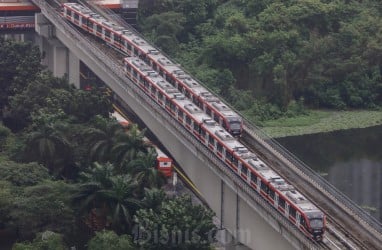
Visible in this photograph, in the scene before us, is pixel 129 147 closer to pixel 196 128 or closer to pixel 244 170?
pixel 196 128

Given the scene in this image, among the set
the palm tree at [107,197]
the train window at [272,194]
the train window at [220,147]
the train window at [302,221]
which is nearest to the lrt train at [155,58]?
the train window at [220,147]

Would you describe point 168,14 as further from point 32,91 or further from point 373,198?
point 373,198

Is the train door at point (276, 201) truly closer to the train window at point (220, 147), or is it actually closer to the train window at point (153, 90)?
the train window at point (220, 147)

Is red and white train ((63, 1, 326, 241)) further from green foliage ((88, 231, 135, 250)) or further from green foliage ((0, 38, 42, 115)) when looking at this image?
green foliage ((0, 38, 42, 115))

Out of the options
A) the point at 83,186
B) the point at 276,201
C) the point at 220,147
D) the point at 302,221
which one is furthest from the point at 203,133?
the point at 302,221

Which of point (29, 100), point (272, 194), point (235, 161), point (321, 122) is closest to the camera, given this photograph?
point (272, 194)

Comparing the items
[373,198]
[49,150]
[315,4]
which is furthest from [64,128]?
[315,4]

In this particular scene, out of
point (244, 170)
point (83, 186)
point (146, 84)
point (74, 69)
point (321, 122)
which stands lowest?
point (321, 122)

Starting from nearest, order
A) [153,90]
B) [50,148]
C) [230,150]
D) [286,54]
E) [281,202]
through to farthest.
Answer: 1. [281,202]
2. [230,150]
3. [50,148]
4. [153,90]
5. [286,54]
